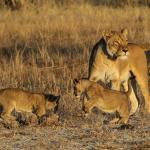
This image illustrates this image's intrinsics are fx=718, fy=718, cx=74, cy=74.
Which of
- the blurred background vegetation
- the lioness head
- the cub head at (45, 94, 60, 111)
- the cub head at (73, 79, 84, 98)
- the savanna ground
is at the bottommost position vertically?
the blurred background vegetation

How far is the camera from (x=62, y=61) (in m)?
16.3

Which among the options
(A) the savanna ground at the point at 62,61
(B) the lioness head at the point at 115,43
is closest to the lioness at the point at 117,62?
(B) the lioness head at the point at 115,43

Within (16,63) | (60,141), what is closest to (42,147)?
(60,141)

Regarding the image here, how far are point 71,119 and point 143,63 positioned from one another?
1976 millimetres

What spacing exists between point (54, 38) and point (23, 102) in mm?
11616

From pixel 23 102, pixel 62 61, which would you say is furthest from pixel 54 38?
pixel 23 102

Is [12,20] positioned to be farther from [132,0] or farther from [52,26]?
[132,0]

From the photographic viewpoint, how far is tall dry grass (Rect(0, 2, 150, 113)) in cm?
1415

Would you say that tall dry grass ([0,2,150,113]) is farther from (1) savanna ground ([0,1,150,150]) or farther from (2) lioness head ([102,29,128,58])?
(2) lioness head ([102,29,128,58])

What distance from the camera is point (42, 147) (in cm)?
792

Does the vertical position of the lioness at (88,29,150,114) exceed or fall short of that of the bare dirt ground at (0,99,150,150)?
it exceeds it

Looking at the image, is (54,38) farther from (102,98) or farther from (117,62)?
(102,98)

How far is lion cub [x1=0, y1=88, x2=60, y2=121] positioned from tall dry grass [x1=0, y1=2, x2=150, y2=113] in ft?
3.13

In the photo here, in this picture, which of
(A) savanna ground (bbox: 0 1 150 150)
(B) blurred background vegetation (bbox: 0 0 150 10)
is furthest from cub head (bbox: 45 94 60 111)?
(B) blurred background vegetation (bbox: 0 0 150 10)
